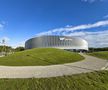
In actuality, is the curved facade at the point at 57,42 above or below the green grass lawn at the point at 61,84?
above

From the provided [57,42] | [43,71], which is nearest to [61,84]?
[43,71]

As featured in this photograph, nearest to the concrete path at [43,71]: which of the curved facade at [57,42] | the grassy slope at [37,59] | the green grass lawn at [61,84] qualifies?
the green grass lawn at [61,84]

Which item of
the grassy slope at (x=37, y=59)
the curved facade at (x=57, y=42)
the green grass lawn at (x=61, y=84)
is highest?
the curved facade at (x=57, y=42)

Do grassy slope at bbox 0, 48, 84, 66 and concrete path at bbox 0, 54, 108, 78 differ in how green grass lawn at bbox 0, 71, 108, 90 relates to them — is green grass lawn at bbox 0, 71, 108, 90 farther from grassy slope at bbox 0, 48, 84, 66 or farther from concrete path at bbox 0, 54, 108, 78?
grassy slope at bbox 0, 48, 84, 66

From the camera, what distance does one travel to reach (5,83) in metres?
7.51

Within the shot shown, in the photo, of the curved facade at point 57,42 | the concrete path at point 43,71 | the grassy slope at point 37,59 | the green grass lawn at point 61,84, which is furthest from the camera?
the curved facade at point 57,42

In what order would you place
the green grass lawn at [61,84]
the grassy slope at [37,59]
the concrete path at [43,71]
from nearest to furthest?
the green grass lawn at [61,84] → the concrete path at [43,71] → the grassy slope at [37,59]

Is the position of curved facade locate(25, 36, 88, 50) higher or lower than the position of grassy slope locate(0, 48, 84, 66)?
higher

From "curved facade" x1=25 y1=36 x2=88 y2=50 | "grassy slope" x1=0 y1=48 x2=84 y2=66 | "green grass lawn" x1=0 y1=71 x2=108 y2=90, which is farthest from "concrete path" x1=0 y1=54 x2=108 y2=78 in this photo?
"curved facade" x1=25 y1=36 x2=88 y2=50

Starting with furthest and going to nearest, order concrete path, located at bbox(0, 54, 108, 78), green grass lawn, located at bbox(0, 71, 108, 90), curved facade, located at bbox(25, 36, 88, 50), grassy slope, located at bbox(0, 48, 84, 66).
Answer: curved facade, located at bbox(25, 36, 88, 50), grassy slope, located at bbox(0, 48, 84, 66), concrete path, located at bbox(0, 54, 108, 78), green grass lawn, located at bbox(0, 71, 108, 90)

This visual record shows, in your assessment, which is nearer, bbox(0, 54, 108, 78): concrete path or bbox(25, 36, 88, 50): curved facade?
bbox(0, 54, 108, 78): concrete path

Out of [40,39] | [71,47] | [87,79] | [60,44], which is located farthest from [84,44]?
[87,79]

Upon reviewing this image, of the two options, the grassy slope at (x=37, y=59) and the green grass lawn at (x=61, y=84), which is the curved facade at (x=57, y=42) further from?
the green grass lawn at (x=61, y=84)

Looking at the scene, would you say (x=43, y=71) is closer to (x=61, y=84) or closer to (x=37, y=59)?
(x=61, y=84)
